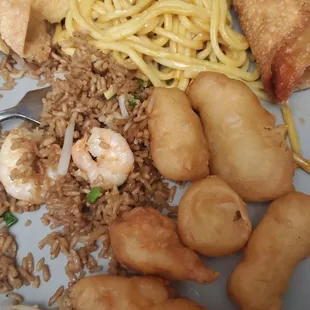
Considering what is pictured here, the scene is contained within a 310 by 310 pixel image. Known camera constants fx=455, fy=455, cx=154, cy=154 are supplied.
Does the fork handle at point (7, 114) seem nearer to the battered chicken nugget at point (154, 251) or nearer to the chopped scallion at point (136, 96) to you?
the chopped scallion at point (136, 96)

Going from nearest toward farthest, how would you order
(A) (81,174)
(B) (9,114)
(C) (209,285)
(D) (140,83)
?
(C) (209,285) → (A) (81,174) → (B) (9,114) → (D) (140,83)

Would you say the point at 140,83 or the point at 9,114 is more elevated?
the point at 140,83

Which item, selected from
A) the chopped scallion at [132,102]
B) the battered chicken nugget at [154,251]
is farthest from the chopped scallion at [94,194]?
the chopped scallion at [132,102]

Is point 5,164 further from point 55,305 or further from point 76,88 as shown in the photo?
point 55,305

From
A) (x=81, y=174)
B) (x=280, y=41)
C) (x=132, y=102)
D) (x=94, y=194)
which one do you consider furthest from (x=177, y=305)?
(x=280, y=41)

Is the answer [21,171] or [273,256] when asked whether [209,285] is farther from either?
[21,171]

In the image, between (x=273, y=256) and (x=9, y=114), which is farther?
(x=9, y=114)
